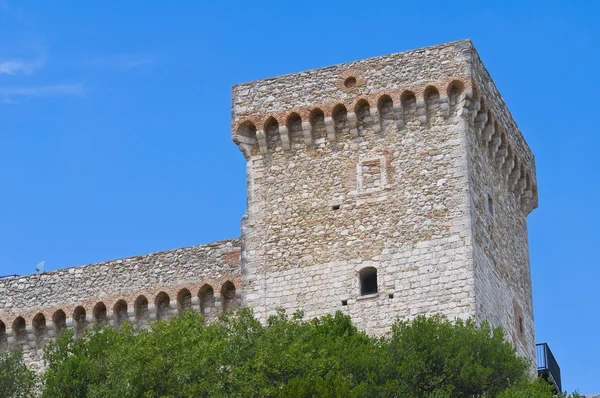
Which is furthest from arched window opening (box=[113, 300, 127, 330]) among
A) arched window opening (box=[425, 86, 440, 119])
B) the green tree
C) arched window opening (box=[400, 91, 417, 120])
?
arched window opening (box=[425, 86, 440, 119])

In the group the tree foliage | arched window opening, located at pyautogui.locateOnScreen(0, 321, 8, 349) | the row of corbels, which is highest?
the row of corbels

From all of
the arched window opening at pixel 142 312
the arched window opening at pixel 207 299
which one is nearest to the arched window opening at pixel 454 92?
the arched window opening at pixel 207 299

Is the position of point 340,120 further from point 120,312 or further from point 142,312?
point 120,312

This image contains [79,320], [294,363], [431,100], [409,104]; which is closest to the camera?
[294,363]

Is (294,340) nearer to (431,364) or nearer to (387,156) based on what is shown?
(431,364)

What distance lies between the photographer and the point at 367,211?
3117 cm

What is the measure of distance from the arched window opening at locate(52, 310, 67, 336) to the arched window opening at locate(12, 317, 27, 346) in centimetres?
84

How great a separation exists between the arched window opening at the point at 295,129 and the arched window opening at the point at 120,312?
16.7ft

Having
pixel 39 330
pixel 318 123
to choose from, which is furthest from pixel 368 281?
pixel 39 330

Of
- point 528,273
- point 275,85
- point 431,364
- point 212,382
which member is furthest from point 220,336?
point 528,273

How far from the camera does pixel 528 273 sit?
34750 millimetres

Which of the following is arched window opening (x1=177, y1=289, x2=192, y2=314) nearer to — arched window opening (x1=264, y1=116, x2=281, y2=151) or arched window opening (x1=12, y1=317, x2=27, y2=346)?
arched window opening (x1=264, y1=116, x2=281, y2=151)

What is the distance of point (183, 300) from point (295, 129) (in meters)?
4.26

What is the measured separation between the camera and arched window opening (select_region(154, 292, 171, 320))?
33.5 m
